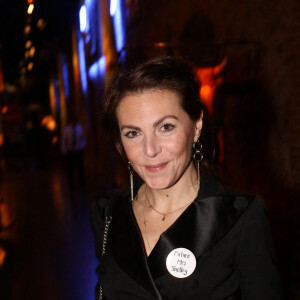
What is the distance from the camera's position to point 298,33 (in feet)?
9.12

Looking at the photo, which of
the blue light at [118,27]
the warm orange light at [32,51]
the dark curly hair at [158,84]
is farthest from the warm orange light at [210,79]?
the warm orange light at [32,51]

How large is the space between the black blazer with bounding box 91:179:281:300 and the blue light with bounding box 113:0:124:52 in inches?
255

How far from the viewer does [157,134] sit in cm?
153

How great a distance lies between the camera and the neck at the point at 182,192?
1717mm

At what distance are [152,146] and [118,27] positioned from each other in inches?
278

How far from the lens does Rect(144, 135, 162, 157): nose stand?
1512mm

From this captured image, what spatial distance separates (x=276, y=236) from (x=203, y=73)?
1.75m

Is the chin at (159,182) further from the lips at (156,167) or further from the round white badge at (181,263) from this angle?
the round white badge at (181,263)

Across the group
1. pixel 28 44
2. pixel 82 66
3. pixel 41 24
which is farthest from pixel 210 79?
pixel 28 44

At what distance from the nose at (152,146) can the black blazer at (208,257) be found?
0.30 meters

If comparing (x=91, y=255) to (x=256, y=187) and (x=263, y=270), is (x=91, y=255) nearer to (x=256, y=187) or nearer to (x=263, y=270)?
(x=256, y=187)

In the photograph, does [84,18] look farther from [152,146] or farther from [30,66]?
[30,66]

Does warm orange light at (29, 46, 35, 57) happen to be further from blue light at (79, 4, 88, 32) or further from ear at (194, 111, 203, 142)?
ear at (194, 111, 203, 142)

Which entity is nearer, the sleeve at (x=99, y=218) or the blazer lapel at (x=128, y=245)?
the blazer lapel at (x=128, y=245)
